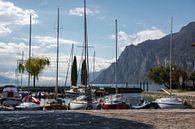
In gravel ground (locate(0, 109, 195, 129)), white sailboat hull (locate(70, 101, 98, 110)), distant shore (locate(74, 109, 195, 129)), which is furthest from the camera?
white sailboat hull (locate(70, 101, 98, 110))

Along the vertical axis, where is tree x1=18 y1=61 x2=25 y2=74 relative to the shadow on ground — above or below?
above

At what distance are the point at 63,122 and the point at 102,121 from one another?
1.76m

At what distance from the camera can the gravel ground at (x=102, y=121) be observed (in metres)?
18.8

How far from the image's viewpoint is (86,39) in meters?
47.8

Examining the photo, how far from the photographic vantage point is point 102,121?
2039 cm

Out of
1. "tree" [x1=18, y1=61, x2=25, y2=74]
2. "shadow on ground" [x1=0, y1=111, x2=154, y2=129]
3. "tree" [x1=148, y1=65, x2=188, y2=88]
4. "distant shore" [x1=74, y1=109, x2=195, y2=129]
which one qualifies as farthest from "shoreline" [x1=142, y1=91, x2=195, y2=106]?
"shadow on ground" [x1=0, y1=111, x2=154, y2=129]

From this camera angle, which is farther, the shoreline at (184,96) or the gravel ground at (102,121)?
the shoreline at (184,96)

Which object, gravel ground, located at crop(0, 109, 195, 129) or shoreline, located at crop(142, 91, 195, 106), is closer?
gravel ground, located at crop(0, 109, 195, 129)

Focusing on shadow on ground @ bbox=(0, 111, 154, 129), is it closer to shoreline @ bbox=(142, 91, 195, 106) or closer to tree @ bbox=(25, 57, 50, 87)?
shoreline @ bbox=(142, 91, 195, 106)

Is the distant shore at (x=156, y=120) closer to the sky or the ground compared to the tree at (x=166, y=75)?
closer to the ground

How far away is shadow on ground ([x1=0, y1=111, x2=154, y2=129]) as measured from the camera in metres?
18.7

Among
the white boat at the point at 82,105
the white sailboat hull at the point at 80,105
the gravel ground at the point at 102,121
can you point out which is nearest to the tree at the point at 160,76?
the white boat at the point at 82,105

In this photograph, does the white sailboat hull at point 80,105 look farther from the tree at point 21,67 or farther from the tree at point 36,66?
the tree at point 21,67

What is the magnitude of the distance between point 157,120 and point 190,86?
8181 cm
